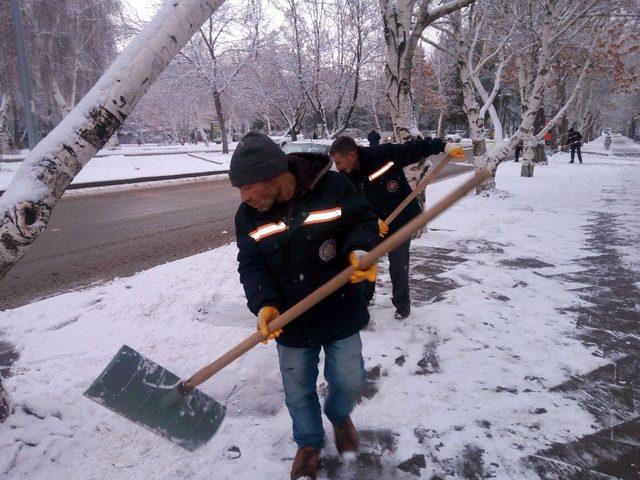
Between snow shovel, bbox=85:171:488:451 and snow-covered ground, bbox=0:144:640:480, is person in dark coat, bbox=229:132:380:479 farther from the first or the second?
snow-covered ground, bbox=0:144:640:480

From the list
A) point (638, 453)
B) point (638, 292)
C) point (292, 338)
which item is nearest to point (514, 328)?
point (638, 453)

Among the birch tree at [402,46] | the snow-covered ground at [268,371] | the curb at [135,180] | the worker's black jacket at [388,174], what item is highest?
the birch tree at [402,46]

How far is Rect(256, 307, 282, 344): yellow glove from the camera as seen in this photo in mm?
1966

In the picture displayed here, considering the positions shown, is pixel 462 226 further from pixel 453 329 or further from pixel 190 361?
pixel 190 361

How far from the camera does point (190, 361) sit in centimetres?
317

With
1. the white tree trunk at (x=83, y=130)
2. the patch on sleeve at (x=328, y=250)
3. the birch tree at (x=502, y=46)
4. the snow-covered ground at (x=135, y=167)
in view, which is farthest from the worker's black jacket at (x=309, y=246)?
the snow-covered ground at (x=135, y=167)

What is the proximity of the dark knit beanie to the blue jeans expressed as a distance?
872 millimetres

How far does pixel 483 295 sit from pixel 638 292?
65.6 inches

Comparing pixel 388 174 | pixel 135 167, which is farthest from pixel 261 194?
pixel 135 167

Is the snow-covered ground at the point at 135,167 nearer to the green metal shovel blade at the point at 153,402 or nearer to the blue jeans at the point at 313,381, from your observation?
the green metal shovel blade at the point at 153,402

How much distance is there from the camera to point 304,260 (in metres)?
1.97

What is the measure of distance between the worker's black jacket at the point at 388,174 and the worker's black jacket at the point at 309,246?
152cm

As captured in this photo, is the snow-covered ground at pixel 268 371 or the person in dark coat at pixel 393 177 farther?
the person in dark coat at pixel 393 177

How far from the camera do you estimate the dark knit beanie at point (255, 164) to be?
1.81 metres
